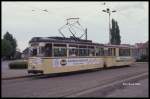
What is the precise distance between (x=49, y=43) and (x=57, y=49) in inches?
44.4

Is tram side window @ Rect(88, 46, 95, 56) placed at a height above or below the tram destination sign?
above

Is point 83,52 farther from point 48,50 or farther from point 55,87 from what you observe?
point 55,87

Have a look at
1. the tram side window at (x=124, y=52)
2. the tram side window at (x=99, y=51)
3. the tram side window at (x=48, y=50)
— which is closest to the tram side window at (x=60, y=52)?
the tram side window at (x=48, y=50)

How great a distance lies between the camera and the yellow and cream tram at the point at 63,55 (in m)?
29.5

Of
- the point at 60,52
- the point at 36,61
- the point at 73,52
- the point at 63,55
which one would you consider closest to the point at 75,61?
the point at 73,52

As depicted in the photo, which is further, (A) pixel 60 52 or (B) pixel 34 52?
(A) pixel 60 52

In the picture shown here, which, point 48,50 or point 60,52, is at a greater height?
point 48,50

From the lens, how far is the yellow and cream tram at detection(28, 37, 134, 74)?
29.5 metres

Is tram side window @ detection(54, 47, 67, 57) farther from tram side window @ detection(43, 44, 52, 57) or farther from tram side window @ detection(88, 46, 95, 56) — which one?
tram side window @ detection(88, 46, 95, 56)

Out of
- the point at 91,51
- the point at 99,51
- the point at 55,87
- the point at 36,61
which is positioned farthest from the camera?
the point at 99,51

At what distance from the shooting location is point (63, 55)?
31.2m

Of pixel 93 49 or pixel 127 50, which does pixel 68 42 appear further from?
pixel 127 50

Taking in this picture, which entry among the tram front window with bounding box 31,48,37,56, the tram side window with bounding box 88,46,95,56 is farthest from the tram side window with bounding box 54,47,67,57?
the tram side window with bounding box 88,46,95,56

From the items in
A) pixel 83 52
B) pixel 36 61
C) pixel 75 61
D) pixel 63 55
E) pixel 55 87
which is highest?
pixel 83 52
